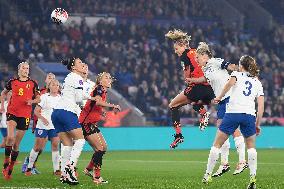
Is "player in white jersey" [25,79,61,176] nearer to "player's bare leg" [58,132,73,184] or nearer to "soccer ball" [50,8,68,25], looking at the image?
"soccer ball" [50,8,68,25]

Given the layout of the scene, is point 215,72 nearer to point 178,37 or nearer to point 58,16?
point 178,37

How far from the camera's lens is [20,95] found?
56.7 feet

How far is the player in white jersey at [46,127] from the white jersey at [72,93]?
3.28m

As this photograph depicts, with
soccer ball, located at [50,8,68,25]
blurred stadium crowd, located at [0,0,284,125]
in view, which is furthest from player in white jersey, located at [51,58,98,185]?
blurred stadium crowd, located at [0,0,284,125]

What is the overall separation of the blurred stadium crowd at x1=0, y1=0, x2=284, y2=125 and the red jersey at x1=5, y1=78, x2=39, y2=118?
15.9 meters

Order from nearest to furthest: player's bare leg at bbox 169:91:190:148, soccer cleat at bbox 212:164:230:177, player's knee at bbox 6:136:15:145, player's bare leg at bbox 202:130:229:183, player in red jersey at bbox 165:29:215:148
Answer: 1. player's bare leg at bbox 202:130:229:183
2. soccer cleat at bbox 212:164:230:177
3. player in red jersey at bbox 165:29:215:148
4. player's bare leg at bbox 169:91:190:148
5. player's knee at bbox 6:136:15:145

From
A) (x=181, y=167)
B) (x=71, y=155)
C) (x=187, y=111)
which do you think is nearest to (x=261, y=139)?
(x=187, y=111)

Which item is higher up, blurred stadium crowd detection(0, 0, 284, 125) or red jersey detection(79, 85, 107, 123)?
blurred stadium crowd detection(0, 0, 284, 125)

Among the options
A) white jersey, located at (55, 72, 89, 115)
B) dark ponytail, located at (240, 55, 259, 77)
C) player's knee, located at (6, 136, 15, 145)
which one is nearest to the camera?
dark ponytail, located at (240, 55, 259, 77)

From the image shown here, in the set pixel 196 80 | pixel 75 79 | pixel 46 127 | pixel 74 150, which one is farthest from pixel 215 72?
pixel 46 127

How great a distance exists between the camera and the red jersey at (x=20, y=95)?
17.2 m

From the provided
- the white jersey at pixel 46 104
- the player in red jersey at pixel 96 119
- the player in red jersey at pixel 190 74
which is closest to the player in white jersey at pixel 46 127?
the white jersey at pixel 46 104

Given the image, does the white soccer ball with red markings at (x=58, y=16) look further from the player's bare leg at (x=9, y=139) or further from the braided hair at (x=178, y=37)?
the braided hair at (x=178, y=37)

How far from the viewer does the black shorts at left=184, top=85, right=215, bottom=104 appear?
53.7 ft
